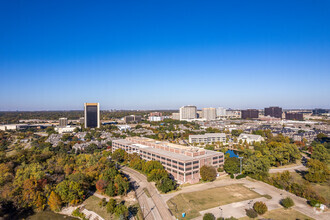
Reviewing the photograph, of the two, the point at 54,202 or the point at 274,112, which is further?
the point at 274,112

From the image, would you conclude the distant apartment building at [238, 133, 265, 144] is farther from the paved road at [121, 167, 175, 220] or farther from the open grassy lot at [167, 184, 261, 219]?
the paved road at [121, 167, 175, 220]

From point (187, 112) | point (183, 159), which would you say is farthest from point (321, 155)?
point (187, 112)

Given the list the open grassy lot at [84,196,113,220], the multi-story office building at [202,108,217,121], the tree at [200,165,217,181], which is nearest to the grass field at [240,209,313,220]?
the tree at [200,165,217,181]

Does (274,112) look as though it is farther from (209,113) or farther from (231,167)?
(231,167)

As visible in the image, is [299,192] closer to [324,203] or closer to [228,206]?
[324,203]

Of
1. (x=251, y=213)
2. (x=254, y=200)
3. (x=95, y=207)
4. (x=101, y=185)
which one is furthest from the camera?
(x=101, y=185)

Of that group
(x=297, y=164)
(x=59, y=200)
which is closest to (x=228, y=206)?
(x=59, y=200)

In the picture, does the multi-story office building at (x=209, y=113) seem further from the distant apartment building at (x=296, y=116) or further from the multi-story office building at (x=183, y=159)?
the multi-story office building at (x=183, y=159)
